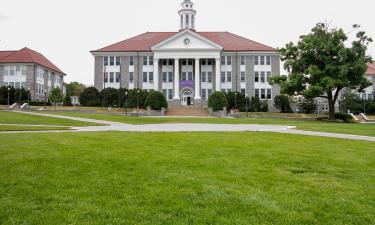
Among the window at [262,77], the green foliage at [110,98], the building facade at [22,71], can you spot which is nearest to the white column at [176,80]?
the green foliage at [110,98]

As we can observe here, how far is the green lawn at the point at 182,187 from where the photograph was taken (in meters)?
4.56

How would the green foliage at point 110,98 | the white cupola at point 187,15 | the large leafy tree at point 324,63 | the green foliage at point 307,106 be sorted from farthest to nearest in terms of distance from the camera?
the white cupola at point 187,15
the green foliage at point 110,98
the green foliage at point 307,106
the large leafy tree at point 324,63

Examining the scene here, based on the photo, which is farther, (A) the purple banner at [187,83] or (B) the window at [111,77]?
(B) the window at [111,77]

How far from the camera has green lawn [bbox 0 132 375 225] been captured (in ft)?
15.0

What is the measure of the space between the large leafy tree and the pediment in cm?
1917

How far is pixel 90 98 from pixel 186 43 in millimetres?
19138

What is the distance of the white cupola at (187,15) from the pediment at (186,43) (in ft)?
31.3

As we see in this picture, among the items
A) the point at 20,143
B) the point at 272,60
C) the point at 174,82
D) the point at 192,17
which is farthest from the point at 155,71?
the point at 20,143

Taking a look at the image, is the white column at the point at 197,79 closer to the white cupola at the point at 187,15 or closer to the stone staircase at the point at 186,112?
the stone staircase at the point at 186,112

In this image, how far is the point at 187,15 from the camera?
69438mm

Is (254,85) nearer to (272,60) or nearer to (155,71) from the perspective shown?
(272,60)

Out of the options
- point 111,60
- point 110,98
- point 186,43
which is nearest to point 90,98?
point 110,98

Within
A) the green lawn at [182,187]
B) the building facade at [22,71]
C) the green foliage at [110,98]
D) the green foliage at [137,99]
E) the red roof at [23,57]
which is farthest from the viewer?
the red roof at [23,57]

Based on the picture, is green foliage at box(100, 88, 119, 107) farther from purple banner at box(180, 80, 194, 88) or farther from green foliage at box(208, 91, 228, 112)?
green foliage at box(208, 91, 228, 112)
